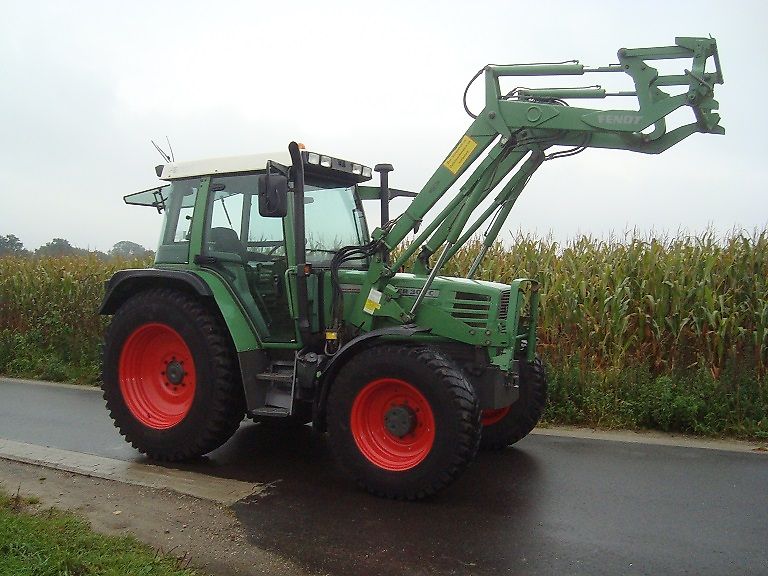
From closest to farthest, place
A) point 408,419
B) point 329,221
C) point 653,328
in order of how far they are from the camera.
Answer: point 408,419 < point 329,221 < point 653,328

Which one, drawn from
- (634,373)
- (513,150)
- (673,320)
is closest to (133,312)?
Answer: (513,150)

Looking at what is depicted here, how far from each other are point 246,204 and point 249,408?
5.49 feet

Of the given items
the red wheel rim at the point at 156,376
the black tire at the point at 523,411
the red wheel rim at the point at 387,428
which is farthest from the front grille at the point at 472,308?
the red wheel rim at the point at 156,376

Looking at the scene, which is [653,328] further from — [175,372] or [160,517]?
[160,517]

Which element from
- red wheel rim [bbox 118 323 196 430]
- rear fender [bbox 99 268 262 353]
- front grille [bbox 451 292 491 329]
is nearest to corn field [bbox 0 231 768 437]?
front grille [bbox 451 292 491 329]

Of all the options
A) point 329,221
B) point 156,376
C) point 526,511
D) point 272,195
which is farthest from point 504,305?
point 156,376

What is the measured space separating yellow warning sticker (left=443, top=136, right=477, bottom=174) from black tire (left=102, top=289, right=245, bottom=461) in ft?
7.33

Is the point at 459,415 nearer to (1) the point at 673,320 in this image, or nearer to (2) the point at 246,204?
(2) the point at 246,204

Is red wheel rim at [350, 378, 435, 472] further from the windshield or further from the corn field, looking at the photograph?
the corn field

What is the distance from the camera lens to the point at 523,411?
6.11 metres

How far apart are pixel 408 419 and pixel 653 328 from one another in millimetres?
4116

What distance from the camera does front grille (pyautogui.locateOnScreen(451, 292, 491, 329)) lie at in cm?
526

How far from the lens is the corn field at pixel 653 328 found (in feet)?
23.2

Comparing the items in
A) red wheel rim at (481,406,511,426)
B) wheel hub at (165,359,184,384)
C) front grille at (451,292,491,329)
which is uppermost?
front grille at (451,292,491,329)
